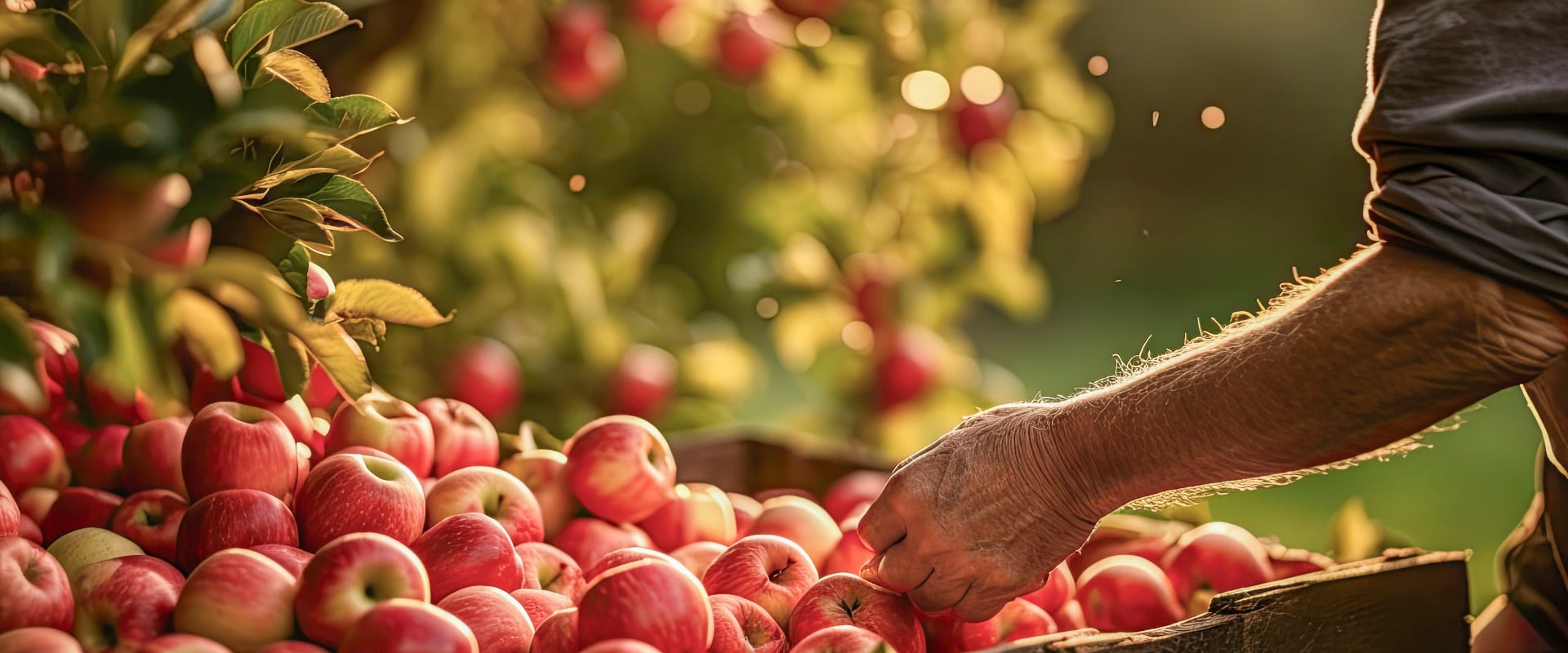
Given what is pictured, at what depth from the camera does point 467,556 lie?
0.93 meters

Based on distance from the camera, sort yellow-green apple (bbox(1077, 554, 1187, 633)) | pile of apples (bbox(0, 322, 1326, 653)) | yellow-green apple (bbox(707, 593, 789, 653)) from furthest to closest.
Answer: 1. yellow-green apple (bbox(1077, 554, 1187, 633))
2. yellow-green apple (bbox(707, 593, 789, 653))
3. pile of apples (bbox(0, 322, 1326, 653))

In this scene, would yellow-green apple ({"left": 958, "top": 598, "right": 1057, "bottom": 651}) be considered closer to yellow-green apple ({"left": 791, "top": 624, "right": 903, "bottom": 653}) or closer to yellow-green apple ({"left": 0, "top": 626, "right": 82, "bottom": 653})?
yellow-green apple ({"left": 791, "top": 624, "right": 903, "bottom": 653})

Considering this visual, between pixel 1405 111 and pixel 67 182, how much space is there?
32.7 inches

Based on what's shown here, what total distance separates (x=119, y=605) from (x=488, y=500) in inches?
12.4

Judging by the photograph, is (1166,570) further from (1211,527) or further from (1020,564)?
(1020,564)

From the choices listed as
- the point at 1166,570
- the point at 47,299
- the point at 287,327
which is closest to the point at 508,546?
the point at 287,327

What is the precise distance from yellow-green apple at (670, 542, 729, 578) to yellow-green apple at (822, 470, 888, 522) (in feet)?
0.89

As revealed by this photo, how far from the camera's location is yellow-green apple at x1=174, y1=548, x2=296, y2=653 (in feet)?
2.55

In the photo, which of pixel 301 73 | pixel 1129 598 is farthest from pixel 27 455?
pixel 1129 598

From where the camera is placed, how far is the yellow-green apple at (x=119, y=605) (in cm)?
78

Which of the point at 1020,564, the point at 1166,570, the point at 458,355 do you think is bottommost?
the point at 458,355

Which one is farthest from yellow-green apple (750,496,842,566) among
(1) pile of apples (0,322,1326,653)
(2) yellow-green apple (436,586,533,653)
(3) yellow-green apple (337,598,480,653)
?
(3) yellow-green apple (337,598,480,653)

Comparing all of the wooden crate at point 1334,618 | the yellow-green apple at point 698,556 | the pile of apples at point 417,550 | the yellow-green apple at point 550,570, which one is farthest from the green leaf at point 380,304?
the wooden crate at point 1334,618

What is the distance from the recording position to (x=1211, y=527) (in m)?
1.22
